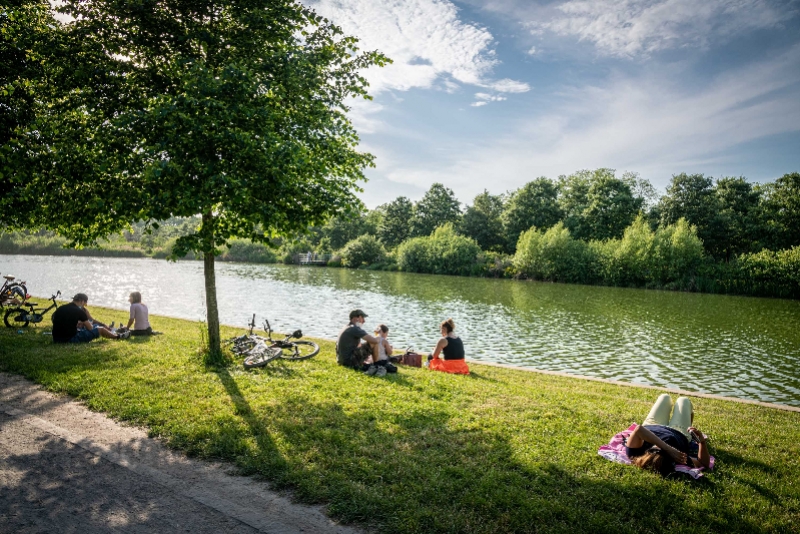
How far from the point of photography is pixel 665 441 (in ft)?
21.3

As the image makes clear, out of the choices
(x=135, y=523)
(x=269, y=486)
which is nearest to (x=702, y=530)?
(x=269, y=486)

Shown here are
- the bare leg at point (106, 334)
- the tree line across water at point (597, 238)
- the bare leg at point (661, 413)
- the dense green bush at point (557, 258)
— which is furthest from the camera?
the dense green bush at point (557, 258)

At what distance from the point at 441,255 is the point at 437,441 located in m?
68.1

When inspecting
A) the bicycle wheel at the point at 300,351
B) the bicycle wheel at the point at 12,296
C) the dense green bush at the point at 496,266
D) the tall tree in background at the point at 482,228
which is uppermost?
the tall tree in background at the point at 482,228

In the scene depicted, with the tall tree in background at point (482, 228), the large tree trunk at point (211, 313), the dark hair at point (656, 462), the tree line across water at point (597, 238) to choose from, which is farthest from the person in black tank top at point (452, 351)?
the tall tree in background at point (482, 228)

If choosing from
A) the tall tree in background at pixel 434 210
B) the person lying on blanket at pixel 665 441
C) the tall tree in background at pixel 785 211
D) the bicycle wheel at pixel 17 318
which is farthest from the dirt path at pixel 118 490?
the tall tree in background at pixel 434 210

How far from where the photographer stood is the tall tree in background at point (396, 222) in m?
101

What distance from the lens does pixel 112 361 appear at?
34.2 feet

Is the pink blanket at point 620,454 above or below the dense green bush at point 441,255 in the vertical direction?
below

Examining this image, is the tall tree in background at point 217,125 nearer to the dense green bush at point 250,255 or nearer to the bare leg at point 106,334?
the bare leg at point 106,334

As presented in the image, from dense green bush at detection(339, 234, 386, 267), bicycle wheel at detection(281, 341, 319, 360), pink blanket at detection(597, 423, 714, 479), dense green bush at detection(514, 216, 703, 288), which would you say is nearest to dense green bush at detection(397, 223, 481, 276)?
dense green bush at detection(339, 234, 386, 267)

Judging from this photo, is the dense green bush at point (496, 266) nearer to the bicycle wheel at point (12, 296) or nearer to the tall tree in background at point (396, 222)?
the tall tree in background at point (396, 222)

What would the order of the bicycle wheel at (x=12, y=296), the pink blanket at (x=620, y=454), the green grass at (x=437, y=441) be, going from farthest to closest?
1. the bicycle wheel at (x=12, y=296)
2. the pink blanket at (x=620, y=454)
3. the green grass at (x=437, y=441)

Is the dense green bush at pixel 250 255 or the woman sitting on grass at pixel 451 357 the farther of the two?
the dense green bush at pixel 250 255
